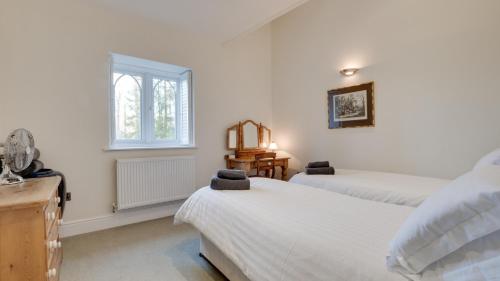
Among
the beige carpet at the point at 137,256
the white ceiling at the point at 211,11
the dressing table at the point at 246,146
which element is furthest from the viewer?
the dressing table at the point at 246,146

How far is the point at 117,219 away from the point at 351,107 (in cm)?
337

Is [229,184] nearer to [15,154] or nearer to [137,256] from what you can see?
[137,256]

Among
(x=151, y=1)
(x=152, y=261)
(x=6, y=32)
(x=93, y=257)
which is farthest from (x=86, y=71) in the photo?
(x=152, y=261)

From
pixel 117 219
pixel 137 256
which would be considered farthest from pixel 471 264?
pixel 117 219

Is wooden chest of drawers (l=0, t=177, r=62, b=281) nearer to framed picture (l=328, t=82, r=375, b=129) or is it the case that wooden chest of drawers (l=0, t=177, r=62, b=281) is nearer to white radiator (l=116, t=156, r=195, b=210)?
white radiator (l=116, t=156, r=195, b=210)

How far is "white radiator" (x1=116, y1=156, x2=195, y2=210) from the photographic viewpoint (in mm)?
2977

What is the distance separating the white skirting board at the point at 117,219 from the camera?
271cm

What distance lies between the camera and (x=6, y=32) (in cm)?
239

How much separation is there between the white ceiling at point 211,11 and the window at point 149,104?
59cm

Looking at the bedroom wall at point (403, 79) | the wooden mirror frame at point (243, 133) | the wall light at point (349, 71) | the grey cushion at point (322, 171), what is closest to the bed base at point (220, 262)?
the grey cushion at point (322, 171)

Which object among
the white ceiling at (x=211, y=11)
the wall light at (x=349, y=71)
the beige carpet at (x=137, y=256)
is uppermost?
the white ceiling at (x=211, y=11)

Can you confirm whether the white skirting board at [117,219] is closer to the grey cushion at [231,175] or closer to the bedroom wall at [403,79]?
the grey cushion at [231,175]

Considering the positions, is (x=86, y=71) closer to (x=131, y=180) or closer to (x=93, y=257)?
(x=131, y=180)

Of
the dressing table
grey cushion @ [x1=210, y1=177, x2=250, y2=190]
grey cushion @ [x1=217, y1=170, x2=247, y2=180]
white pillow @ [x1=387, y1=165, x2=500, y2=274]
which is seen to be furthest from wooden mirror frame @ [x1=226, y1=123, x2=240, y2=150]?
white pillow @ [x1=387, y1=165, x2=500, y2=274]
